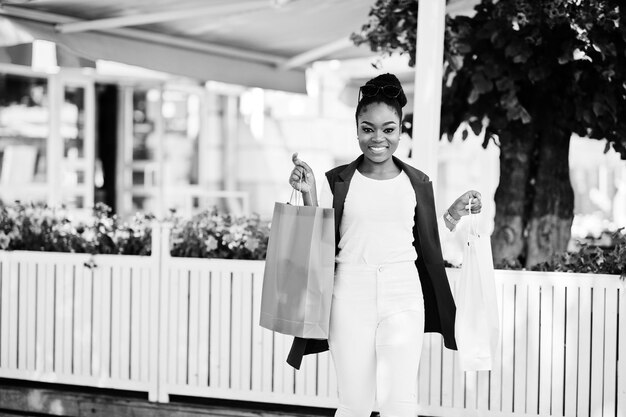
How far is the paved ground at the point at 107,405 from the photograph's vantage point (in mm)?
5102

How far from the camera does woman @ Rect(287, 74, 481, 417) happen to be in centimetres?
346

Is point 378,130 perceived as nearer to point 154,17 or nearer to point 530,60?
point 530,60

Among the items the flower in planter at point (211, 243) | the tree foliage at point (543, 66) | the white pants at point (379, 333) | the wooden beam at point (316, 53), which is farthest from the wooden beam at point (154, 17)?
the white pants at point (379, 333)

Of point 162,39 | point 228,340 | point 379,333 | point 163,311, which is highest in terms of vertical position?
point 162,39

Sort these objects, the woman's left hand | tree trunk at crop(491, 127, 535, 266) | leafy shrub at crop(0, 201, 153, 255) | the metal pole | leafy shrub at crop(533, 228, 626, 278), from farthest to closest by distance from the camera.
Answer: tree trunk at crop(491, 127, 535, 266)
leafy shrub at crop(0, 201, 153, 255)
the metal pole
leafy shrub at crop(533, 228, 626, 278)
the woman's left hand

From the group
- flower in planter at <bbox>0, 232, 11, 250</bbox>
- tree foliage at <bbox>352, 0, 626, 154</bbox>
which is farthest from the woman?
Result: flower in planter at <bbox>0, 232, 11, 250</bbox>

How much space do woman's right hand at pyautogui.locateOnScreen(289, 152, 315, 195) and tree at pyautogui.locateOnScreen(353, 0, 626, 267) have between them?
2.11m

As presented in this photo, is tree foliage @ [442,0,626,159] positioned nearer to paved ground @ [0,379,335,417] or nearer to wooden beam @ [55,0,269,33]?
wooden beam @ [55,0,269,33]

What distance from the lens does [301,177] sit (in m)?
3.46

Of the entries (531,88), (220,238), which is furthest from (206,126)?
(220,238)

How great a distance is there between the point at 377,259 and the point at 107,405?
2.54 meters

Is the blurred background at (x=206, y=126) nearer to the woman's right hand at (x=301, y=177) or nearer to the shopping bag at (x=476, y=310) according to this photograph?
the shopping bag at (x=476, y=310)

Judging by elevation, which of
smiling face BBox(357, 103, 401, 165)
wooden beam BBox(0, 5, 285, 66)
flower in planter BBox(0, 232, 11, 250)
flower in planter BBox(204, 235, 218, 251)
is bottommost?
flower in planter BBox(0, 232, 11, 250)

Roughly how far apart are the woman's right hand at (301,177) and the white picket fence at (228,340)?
5.14 ft
